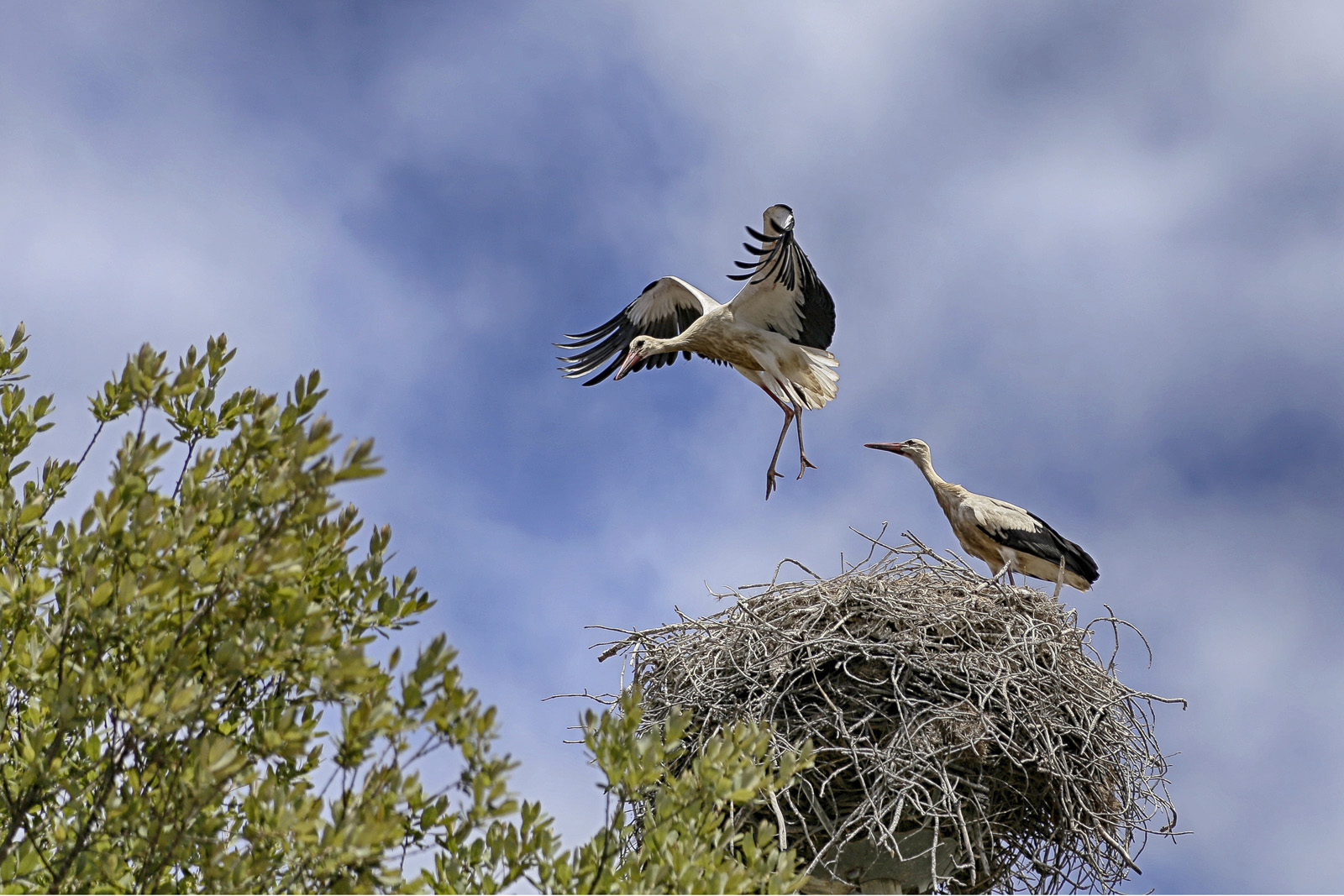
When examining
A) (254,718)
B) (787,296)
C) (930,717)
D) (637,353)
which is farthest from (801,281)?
(254,718)

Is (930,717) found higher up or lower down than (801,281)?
lower down

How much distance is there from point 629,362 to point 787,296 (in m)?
1.61

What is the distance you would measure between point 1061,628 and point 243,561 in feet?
12.8

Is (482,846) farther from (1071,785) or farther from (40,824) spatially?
(1071,785)

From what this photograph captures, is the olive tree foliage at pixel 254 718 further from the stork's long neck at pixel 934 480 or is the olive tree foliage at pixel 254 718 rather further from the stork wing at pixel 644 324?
the stork wing at pixel 644 324

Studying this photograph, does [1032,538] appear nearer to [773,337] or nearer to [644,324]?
[773,337]

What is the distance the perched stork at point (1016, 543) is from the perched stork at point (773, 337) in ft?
5.41

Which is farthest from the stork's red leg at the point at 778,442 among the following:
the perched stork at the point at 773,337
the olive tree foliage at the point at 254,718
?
the olive tree foliage at the point at 254,718

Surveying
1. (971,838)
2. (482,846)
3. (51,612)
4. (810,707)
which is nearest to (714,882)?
(482,846)

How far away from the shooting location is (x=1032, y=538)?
623cm

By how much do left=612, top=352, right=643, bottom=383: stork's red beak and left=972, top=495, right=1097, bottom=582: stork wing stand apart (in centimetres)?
340

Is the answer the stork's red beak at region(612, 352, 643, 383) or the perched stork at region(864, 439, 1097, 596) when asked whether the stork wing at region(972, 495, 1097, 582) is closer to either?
the perched stork at region(864, 439, 1097, 596)

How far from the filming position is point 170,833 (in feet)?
7.50

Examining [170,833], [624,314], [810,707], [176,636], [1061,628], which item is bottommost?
[170,833]
